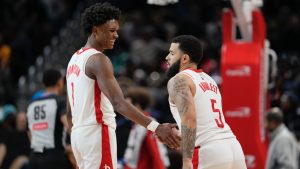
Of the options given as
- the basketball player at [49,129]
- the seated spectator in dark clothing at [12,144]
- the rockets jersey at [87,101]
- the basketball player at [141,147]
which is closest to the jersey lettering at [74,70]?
the rockets jersey at [87,101]

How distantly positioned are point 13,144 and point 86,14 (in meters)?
6.24

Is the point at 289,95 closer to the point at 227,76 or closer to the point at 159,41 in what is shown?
Result: the point at 227,76

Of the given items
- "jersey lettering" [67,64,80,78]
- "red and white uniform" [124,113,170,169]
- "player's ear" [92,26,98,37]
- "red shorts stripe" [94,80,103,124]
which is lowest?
"red and white uniform" [124,113,170,169]

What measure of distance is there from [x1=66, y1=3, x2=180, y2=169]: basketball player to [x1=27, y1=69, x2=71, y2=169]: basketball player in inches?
91.8

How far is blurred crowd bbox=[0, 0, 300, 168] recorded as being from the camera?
1616 centimetres

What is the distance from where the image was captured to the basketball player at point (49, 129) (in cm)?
929

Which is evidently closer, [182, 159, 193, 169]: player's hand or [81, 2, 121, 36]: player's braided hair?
[182, 159, 193, 169]: player's hand

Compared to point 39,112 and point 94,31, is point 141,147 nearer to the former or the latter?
point 39,112

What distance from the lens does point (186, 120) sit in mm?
6453

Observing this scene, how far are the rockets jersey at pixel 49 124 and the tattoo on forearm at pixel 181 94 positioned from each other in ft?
9.57

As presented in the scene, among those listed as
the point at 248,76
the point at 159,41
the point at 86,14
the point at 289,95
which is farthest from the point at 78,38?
the point at 86,14

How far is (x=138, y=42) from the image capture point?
1941 cm

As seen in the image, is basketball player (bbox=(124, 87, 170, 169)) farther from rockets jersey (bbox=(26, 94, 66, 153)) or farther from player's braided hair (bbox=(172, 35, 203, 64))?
player's braided hair (bbox=(172, 35, 203, 64))

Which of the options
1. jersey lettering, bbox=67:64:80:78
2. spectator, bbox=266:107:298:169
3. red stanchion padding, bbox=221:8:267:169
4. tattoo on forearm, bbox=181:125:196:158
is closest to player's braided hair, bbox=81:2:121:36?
jersey lettering, bbox=67:64:80:78
